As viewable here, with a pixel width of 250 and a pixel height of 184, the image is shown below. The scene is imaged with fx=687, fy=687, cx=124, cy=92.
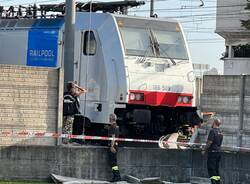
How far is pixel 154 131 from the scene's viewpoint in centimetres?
1873

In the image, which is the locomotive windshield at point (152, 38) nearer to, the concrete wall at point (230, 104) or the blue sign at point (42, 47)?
the concrete wall at point (230, 104)

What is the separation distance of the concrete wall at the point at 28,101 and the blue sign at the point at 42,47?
168 inches

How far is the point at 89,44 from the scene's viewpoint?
18.4 metres

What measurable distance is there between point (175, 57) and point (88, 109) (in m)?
2.79

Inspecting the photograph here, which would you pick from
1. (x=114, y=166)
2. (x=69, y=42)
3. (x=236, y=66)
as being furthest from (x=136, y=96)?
(x=236, y=66)

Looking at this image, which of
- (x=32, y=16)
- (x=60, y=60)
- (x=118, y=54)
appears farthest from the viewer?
(x=32, y=16)

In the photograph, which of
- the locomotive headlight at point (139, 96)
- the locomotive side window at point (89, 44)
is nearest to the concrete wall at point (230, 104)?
the locomotive headlight at point (139, 96)

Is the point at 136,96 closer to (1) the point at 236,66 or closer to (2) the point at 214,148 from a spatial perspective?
(2) the point at 214,148

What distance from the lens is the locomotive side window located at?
60.0 ft

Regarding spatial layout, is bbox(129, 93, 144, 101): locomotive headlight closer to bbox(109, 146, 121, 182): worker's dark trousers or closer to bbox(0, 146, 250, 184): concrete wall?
bbox(0, 146, 250, 184): concrete wall

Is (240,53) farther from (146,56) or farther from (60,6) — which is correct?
(146,56)

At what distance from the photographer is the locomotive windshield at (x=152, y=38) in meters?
18.2

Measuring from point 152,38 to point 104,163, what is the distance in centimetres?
469

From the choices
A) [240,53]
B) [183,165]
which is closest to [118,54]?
[183,165]
